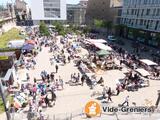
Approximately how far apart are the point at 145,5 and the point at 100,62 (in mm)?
27158

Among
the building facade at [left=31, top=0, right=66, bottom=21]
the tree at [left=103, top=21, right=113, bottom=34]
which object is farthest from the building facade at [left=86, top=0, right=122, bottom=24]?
the building facade at [left=31, top=0, right=66, bottom=21]

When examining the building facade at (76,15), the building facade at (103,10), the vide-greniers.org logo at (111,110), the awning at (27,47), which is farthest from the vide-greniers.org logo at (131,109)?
the building facade at (76,15)

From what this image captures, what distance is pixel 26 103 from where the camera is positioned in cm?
1903

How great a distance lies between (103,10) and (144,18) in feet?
113

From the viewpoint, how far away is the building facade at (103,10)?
74.0 meters

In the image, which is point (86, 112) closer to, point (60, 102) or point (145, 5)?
point (60, 102)

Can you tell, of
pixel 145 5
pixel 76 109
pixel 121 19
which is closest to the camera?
pixel 76 109

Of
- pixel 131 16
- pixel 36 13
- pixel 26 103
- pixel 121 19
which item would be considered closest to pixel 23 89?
pixel 26 103

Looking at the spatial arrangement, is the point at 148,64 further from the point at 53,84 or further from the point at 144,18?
the point at 144,18

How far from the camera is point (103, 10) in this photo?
8381 centimetres

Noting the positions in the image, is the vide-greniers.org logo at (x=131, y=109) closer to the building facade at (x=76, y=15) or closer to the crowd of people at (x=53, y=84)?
the crowd of people at (x=53, y=84)

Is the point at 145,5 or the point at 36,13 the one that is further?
the point at 36,13

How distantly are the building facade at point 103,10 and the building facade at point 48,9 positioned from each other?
13124mm

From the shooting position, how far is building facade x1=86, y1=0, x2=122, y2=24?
243 feet
